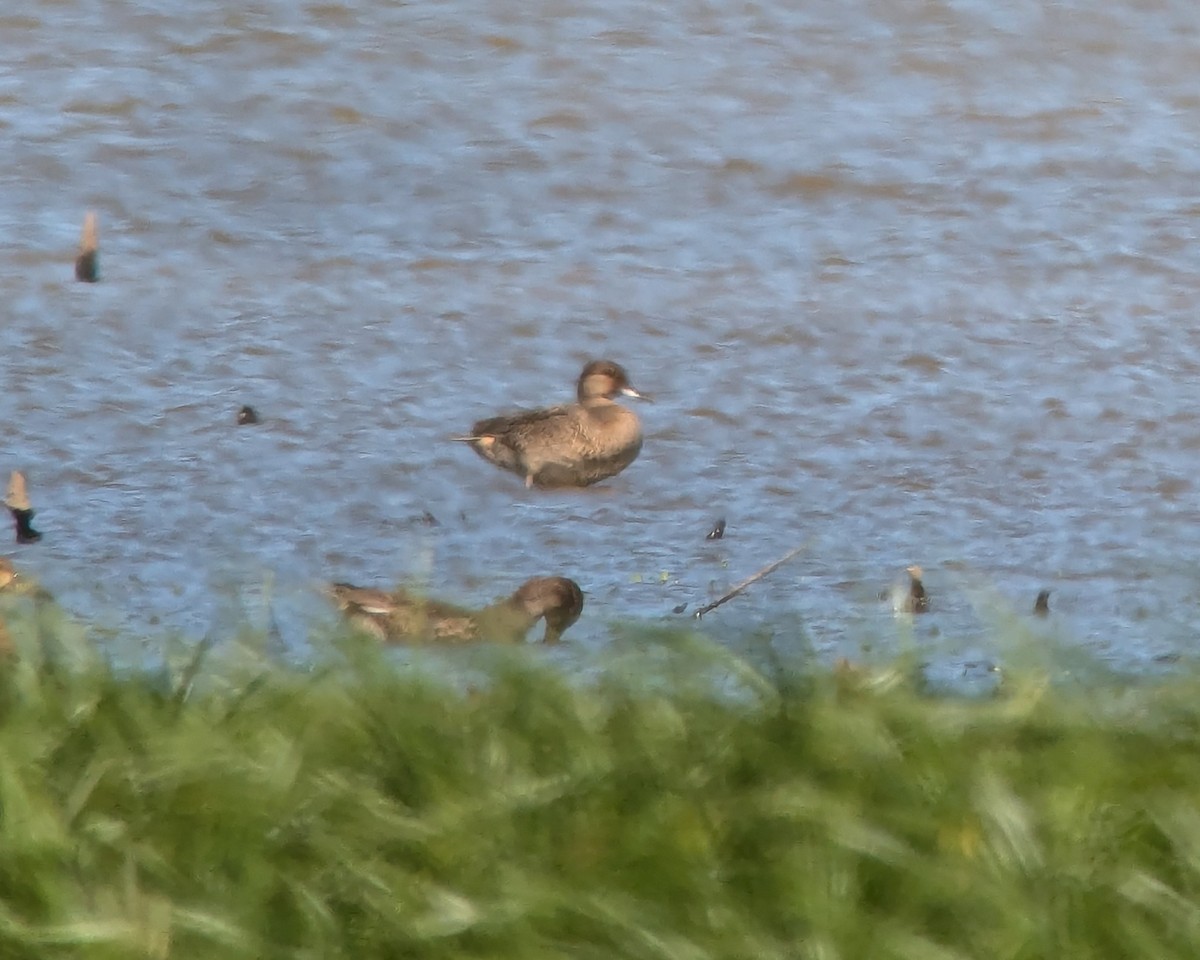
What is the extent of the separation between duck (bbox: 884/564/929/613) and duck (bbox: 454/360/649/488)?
96 centimetres

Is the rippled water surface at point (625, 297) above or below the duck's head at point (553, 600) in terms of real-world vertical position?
below

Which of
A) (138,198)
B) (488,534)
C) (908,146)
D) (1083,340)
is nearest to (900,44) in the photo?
(908,146)

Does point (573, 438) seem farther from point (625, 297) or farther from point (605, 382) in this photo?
point (625, 297)

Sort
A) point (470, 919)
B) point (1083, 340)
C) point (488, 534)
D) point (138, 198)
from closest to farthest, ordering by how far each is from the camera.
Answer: point (470, 919) → point (488, 534) → point (1083, 340) → point (138, 198)

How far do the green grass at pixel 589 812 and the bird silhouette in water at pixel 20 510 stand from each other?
5.55ft

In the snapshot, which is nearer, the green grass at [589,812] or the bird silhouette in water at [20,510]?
the green grass at [589,812]

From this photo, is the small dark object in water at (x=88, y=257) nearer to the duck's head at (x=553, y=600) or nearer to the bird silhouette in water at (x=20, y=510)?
the bird silhouette in water at (x=20, y=510)

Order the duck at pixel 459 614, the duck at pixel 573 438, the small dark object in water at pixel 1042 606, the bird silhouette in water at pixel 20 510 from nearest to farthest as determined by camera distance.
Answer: the duck at pixel 459 614 < the small dark object in water at pixel 1042 606 < the bird silhouette in water at pixel 20 510 < the duck at pixel 573 438

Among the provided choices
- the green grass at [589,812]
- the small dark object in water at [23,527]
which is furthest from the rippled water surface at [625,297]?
the green grass at [589,812]

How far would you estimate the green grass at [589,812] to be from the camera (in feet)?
8.82

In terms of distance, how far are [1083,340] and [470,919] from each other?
3.87 metres

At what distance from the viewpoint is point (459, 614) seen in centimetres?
402

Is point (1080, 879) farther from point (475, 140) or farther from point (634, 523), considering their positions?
point (475, 140)

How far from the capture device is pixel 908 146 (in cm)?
721
